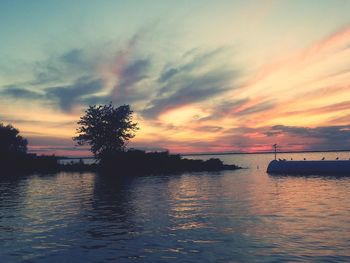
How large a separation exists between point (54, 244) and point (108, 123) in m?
107

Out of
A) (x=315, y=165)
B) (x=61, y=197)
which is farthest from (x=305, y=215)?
(x=315, y=165)

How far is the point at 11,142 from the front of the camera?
6063 inches

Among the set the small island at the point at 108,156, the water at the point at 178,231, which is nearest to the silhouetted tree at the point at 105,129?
the small island at the point at 108,156

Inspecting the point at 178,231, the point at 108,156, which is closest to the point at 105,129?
the point at 108,156

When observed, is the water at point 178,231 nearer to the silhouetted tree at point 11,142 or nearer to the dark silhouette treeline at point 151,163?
the dark silhouette treeline at point 151,163

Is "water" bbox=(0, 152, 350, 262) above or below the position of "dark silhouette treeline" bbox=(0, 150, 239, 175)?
below

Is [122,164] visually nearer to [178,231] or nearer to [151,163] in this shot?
[151,163]

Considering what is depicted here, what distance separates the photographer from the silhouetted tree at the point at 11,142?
489 feet

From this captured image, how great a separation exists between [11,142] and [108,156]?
5110cm

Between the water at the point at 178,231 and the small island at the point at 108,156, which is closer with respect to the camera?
the water at the point at 178,231

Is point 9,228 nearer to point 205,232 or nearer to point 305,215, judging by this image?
point 205,232

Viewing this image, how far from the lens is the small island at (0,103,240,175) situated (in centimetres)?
13138

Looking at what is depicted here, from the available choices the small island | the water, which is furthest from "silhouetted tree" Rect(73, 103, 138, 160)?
the water

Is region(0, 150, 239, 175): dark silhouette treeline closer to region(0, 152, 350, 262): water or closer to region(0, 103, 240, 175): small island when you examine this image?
region(0, 103, 240, 175): small island
